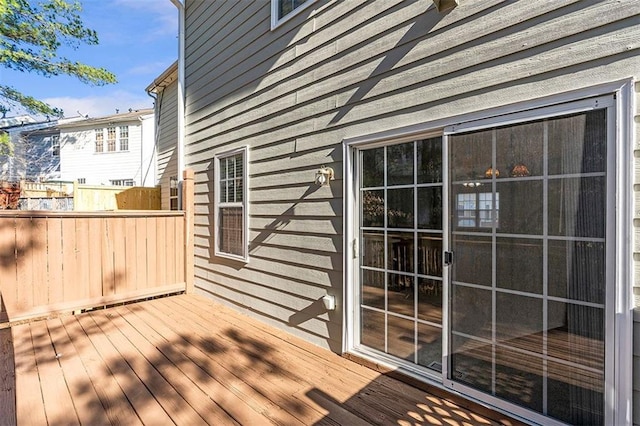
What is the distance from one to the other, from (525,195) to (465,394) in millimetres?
1330

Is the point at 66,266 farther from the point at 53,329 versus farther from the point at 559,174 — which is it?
the point at 559,174

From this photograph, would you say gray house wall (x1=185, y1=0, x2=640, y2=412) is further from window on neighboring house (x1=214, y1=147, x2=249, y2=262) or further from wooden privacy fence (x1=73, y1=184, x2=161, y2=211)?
wooden privacy fence (x1=73, y1=184, x2=161, y2=211)

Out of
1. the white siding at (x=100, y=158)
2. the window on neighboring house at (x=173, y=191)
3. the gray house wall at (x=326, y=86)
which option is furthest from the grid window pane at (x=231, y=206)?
the white siding at (x=100, y=158)

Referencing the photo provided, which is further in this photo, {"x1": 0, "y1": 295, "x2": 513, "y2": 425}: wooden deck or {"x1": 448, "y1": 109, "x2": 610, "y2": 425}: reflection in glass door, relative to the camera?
{"x1": 0, "y1": 295, "x2": 513, "y2": 425}: wooden deck

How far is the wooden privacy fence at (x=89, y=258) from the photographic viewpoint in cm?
392

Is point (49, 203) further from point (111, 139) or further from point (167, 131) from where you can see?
point (111, 139)

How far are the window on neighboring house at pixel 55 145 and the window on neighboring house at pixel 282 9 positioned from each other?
17642 mm

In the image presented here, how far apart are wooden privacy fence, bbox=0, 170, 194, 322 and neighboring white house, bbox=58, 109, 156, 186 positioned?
873cm

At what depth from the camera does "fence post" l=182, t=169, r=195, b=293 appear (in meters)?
5.31

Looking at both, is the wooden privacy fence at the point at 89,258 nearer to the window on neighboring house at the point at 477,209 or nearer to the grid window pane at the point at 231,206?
the grid window pane at the point at 231,206

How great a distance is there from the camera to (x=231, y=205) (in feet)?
14.9

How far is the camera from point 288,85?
11.6 feet

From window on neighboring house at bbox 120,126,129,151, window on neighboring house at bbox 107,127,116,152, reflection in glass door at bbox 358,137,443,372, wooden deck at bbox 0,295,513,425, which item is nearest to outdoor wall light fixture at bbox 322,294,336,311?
reflection in glass door at bbox 358,137,443,372

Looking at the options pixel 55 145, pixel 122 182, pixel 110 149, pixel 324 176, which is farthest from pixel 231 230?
pixel 55 145
